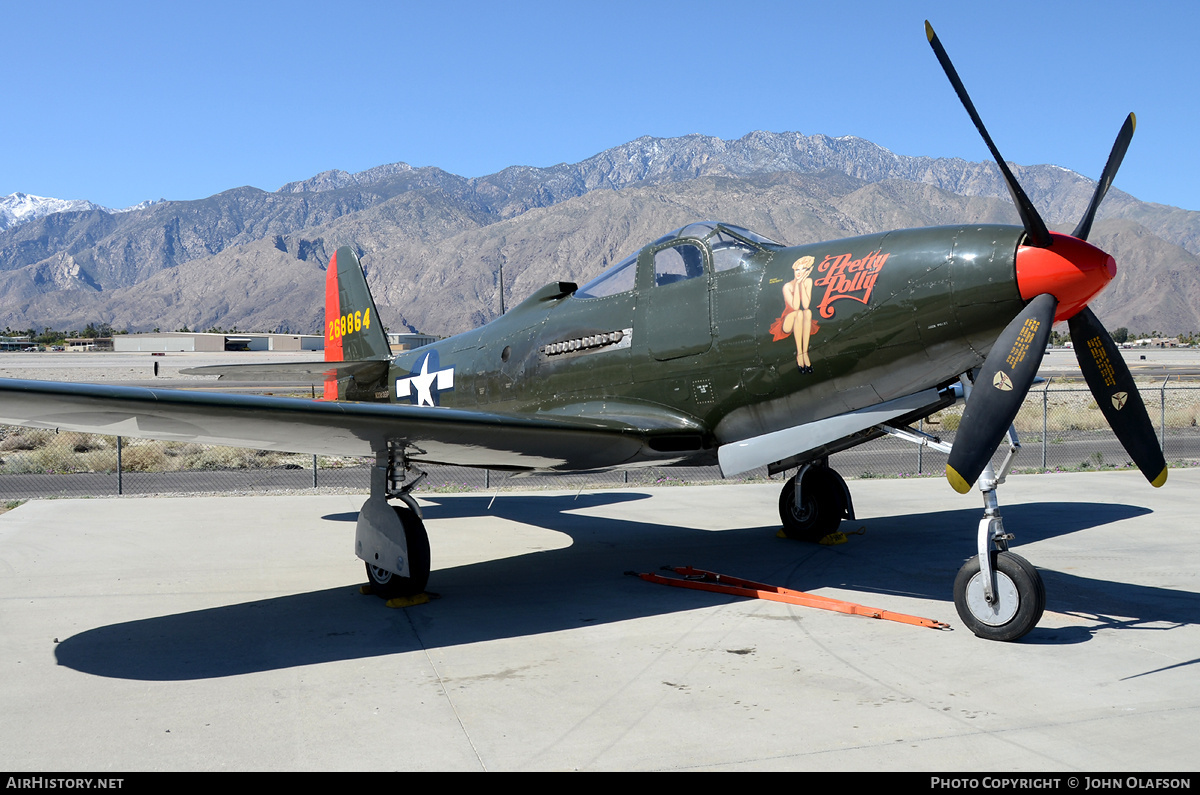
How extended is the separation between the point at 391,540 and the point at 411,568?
273 mm

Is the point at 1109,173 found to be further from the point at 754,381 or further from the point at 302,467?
the point at 302,467

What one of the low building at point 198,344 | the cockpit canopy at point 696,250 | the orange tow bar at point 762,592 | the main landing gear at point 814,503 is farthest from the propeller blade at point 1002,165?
the low building at point 198,344

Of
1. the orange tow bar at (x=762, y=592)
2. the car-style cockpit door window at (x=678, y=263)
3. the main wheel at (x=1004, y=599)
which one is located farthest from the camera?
the car-style cockpit door window at (x=678, y=263)

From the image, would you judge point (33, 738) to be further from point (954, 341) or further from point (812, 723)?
point (954, 341)

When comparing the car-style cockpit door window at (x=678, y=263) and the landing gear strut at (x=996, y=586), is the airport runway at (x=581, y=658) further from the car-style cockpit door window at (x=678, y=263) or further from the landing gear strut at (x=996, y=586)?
the car-style cockpit door window at (x=678, y=263)

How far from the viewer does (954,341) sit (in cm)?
576

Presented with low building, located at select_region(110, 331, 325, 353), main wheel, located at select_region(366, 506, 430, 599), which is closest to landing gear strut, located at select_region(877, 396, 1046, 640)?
main wheel, located at select_region(366, 506, 430, 599)

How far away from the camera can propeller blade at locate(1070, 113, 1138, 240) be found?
219 inches

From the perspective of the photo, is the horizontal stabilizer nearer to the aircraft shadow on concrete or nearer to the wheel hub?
the aircraft shadow on concrete

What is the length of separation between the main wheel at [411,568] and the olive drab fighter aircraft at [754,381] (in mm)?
18

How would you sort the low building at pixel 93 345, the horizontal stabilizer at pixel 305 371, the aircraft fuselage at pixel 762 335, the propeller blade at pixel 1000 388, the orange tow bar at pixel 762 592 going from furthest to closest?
the low building at pixel 93 345 → the horizontal stabilizer at pixel 305 371 → the orange tow bar at pixel 762 592 → the aircraft fuselage at pixel 762 335 → the propeller blade at pixel 1000 388

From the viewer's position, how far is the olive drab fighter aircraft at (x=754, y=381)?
537cm
